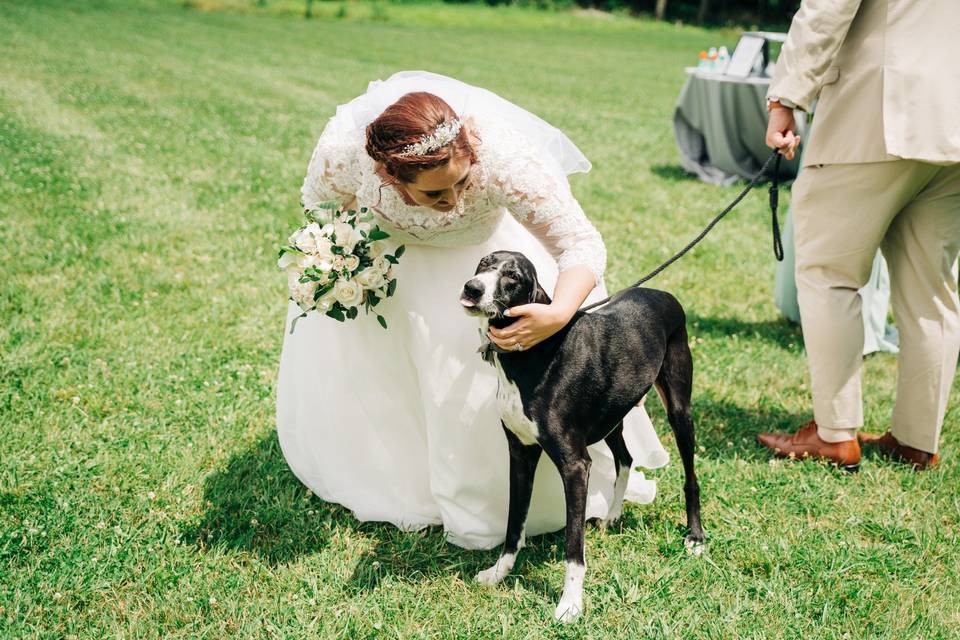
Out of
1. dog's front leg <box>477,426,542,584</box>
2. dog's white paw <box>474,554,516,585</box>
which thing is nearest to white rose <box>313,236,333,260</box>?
dog's front leg <box>477,426,542,584</box>

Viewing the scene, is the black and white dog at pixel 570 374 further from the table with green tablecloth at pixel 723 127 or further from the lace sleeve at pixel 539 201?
the table with green tablecloth at pixel 723 127

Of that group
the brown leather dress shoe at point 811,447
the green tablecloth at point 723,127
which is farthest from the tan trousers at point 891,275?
the green tablecloth at point 723,127

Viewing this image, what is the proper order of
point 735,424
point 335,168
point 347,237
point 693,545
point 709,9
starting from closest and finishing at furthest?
1. point 347,237
2. point 335,168
3. point 693,545
4. point 735,424
5. point 709,9

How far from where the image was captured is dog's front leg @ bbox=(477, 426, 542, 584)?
297 cm

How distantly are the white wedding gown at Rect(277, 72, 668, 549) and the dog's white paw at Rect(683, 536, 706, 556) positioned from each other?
30 centimetres

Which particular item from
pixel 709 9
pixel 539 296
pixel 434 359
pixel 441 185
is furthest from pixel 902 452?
pixel 709 9

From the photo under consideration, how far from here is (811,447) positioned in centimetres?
388

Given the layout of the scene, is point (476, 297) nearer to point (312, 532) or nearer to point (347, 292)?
point (347, 292)

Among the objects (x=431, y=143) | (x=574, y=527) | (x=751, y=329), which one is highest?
(x=431, y=143)

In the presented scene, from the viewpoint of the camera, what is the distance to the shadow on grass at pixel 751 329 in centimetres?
530

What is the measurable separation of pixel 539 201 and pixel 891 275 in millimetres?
1958

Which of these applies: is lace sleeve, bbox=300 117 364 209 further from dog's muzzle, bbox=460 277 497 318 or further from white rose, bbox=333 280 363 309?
dog's muzzle, bbox=460 277 497 318

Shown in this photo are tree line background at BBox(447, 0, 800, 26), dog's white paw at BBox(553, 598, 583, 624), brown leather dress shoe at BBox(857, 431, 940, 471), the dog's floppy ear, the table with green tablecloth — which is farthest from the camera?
tree line background at BBox(447, 0, 800, 26)

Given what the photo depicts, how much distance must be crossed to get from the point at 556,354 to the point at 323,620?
1.33 metres
